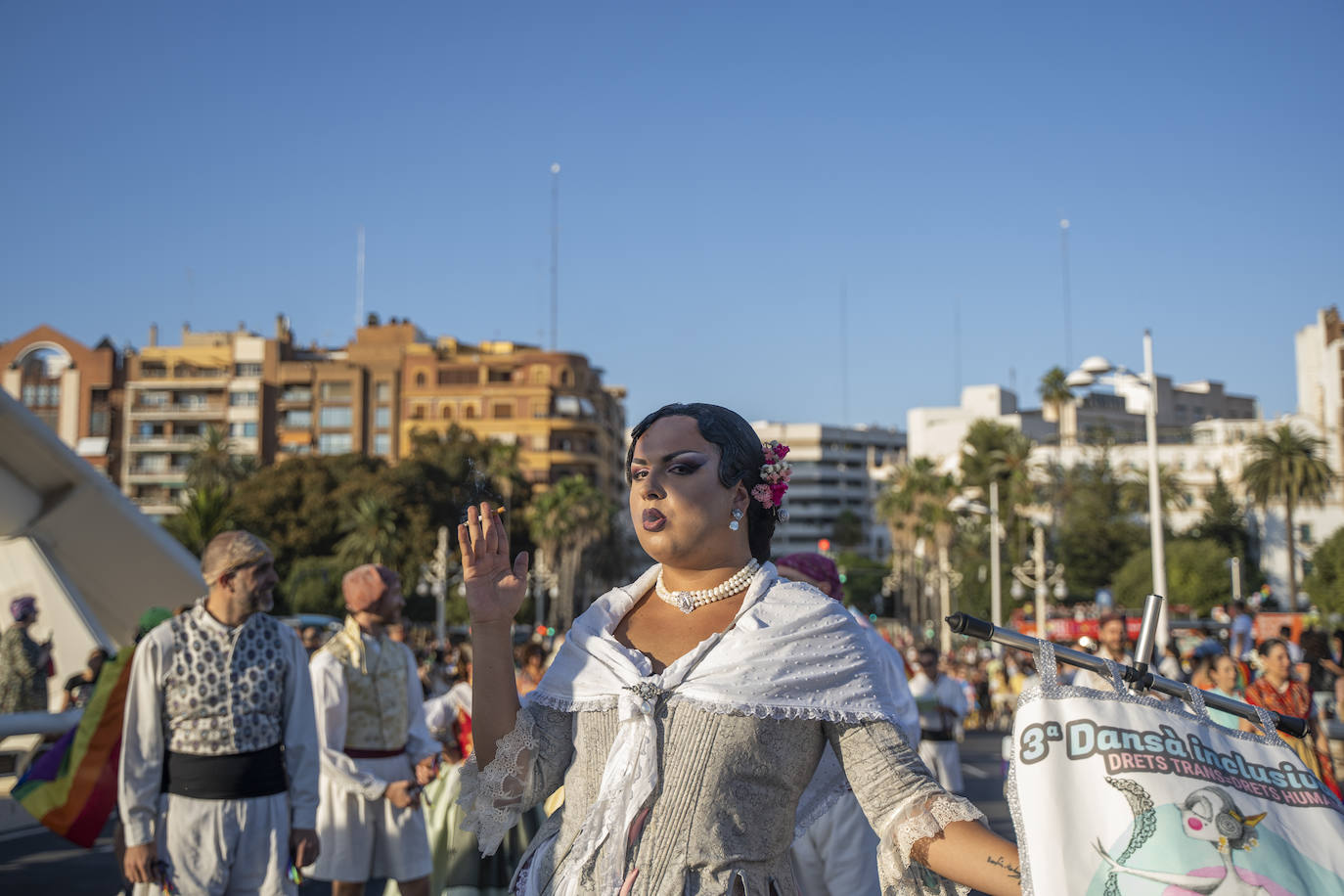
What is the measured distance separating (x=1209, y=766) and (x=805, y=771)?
0.87 meters

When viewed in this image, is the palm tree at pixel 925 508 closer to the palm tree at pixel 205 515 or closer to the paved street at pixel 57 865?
the palm tree at pixel 205 515

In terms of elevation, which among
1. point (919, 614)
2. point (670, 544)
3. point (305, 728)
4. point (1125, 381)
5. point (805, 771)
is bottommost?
point (919, 614)

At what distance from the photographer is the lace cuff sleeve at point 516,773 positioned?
303 cm

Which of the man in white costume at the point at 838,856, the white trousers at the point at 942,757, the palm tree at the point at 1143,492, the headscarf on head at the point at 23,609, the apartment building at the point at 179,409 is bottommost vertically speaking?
the white trousers at the point at 942,757

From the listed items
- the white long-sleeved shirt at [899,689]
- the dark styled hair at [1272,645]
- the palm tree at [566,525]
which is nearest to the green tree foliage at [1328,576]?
the palm tree at [566,525]

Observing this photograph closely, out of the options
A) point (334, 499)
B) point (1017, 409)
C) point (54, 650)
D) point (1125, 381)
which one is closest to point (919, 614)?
point (1017, 409)

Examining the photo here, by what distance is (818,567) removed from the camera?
6.85 m

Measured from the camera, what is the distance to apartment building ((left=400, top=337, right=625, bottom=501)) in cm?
9750

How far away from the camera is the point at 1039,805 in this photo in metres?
2.31

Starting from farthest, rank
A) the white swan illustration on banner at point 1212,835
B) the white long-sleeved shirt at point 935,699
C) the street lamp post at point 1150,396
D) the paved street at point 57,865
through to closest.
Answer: the street lamp post at point 1150,396 < the white long-sleeved shirt at point 935,699 < the paved street at point 57,865 < the white swan illustration on banner at point 1212,835

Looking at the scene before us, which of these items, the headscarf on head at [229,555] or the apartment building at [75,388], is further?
the apartment building at [75,388]

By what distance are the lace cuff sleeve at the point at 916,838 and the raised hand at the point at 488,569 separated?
3.13 ft

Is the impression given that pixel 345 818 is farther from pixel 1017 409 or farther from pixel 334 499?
pixel 1017 409

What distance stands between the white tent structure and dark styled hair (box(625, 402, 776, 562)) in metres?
13.8
